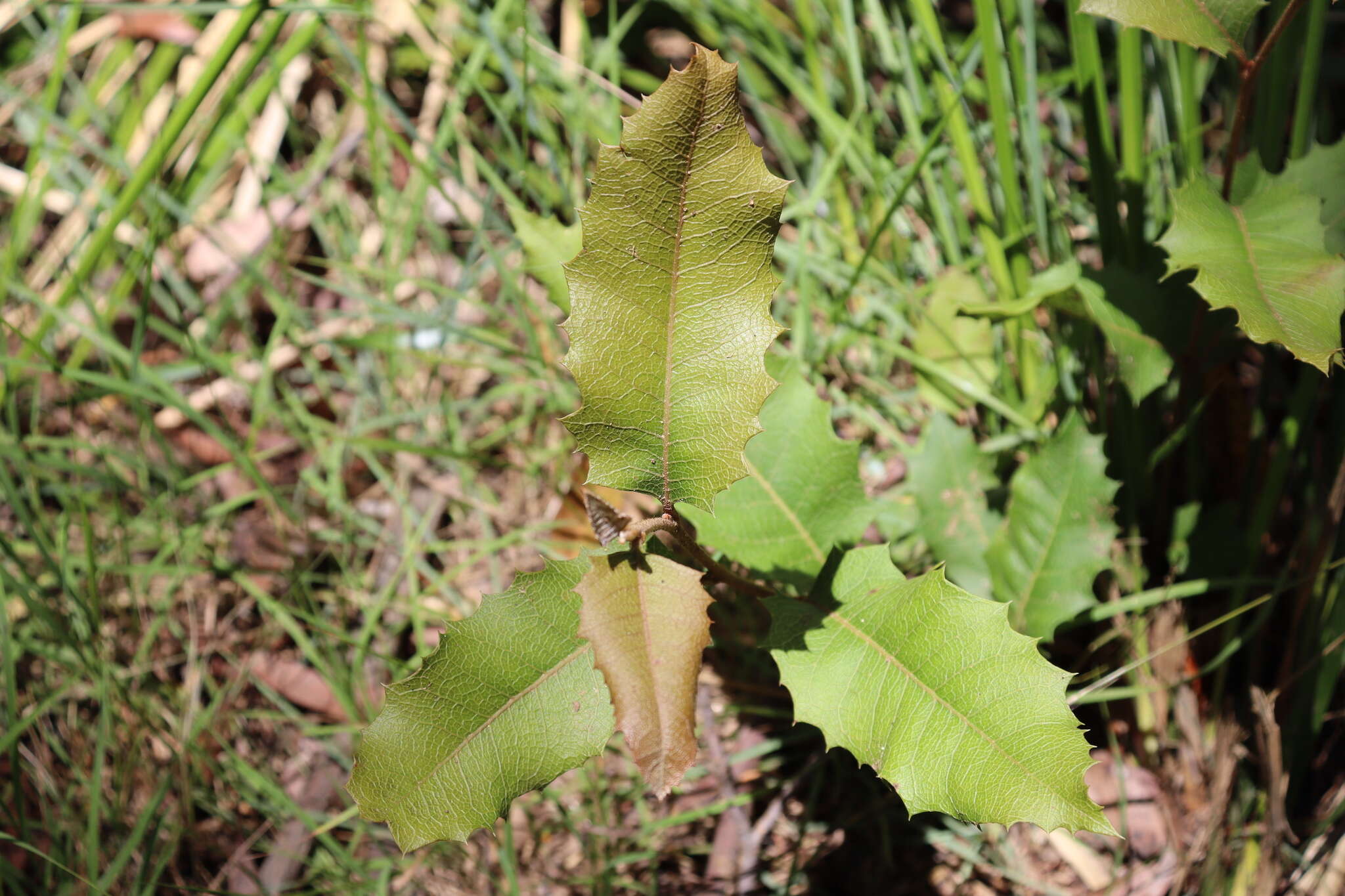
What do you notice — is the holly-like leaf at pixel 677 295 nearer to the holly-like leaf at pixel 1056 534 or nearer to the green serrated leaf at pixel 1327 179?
the holly-like leaf at pixel 1056 534

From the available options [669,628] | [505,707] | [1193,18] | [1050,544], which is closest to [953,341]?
[1050,544]

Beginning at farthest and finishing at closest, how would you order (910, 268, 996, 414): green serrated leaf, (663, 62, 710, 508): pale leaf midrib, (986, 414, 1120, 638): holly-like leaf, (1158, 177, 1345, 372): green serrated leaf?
(910, 268, 996, 414): green serrated leaf, (986, 414, 1120, 638): holly-like leaf, (1158, 177, 1345, 372): green serrated leaf, (663, 62, 710, 508): pale leaf midrib

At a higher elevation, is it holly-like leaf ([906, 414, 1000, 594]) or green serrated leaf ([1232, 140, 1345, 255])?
green serrated leaf ([1232, 140, 1345, 255])

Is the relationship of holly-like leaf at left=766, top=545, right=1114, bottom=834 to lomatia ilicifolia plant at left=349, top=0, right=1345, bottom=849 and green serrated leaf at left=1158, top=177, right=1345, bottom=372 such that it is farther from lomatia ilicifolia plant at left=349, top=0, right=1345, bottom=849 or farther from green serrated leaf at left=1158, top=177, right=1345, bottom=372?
green serrated leaf at left=1158, top=177, right=1345, bottom=372

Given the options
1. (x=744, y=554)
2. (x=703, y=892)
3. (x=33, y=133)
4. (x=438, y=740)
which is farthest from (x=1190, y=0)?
(x=33, y=133)

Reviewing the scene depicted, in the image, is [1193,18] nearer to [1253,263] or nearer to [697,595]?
[1253,263]

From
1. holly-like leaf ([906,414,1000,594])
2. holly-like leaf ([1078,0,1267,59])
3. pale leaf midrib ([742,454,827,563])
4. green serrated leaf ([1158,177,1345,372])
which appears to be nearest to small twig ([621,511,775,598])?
pale leaf midrib ([742,454,827,563])

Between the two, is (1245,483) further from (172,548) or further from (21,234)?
(21,234)
